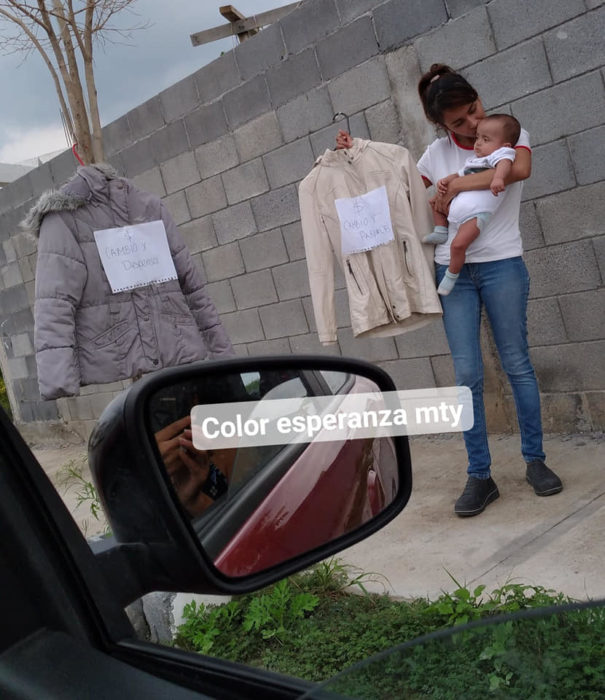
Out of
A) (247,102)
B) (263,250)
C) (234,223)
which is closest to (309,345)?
(263,250)

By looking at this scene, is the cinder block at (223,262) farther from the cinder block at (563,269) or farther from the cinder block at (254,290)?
the cinder block at (563,269)

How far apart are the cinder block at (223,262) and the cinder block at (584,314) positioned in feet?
7.26

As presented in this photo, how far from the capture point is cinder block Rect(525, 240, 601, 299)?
12.5ft

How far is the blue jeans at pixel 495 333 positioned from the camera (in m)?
3.22

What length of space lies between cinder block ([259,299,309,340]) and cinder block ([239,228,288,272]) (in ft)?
0.87

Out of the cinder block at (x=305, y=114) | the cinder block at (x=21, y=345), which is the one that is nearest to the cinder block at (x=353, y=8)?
the cinder block at (x=305, y=114)

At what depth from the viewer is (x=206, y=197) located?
18.0 ft

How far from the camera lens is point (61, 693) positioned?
0.74 m

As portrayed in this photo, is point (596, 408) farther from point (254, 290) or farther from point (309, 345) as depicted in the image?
point (254, 290)

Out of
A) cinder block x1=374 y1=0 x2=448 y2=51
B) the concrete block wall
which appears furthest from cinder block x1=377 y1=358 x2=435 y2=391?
cinder block x1=374 y1=0 x2=448 y2=51

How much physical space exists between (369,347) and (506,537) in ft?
7.02

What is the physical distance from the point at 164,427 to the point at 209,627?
1779mm

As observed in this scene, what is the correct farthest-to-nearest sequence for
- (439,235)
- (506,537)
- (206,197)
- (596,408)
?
1. (206,197)
2. (596,408)
3. (439,235)
4. (506,537)

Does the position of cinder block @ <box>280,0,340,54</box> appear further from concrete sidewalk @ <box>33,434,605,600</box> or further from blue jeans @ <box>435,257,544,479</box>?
concrete sidewalk @ <box>33,434,605,600</box>
